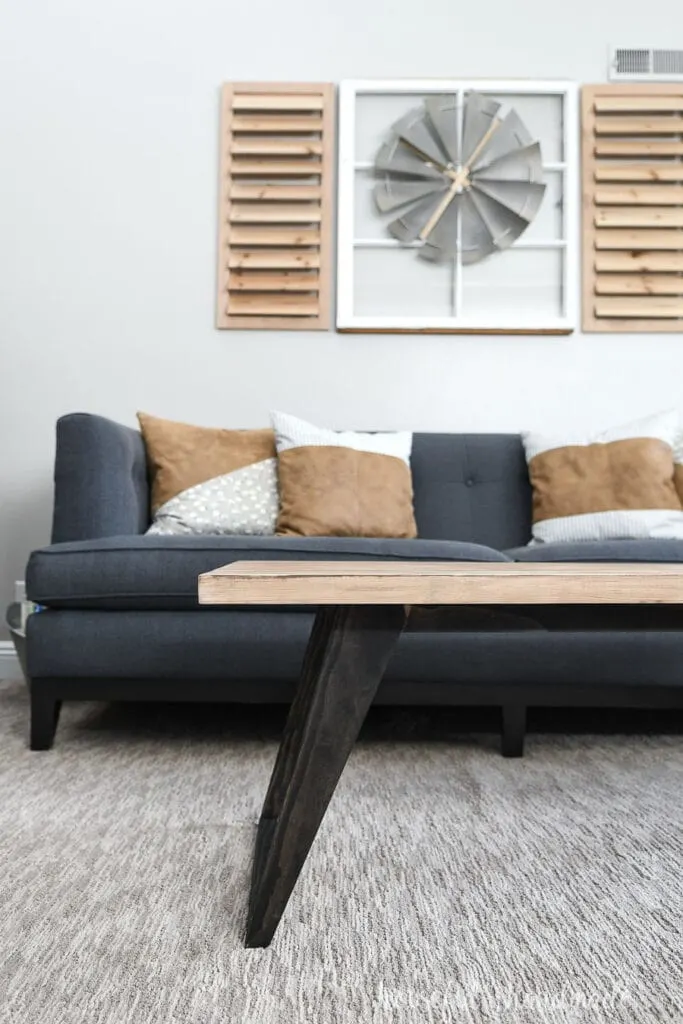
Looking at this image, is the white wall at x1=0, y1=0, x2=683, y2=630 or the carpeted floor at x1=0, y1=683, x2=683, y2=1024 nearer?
the carpeted floor at x1=0, y1=683, x2=683, y2=1024

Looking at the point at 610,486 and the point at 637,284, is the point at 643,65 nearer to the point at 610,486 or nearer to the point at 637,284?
the point at 637,284

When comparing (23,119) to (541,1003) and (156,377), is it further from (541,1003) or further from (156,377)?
(541,1003)

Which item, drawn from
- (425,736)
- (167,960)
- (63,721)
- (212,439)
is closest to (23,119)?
(212,439)

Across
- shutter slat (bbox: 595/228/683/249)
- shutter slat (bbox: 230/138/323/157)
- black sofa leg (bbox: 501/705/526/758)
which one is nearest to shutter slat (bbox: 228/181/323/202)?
shutter slat (bbox: 230/138/323/157)

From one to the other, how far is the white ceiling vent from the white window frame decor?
0.62 ft

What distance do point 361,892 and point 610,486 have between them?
1.53m

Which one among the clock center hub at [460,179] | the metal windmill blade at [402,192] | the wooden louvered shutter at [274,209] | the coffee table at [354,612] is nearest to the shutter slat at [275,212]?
the wooden louvered shutter at [274,209]

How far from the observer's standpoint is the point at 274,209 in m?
2.83

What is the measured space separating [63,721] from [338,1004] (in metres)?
1.47

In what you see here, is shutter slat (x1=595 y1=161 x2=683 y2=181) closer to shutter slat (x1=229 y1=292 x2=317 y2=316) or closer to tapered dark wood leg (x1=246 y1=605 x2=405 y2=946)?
shutter slat (x1=229 y1=292 x2=317 y2=316)

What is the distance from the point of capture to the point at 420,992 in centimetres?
83

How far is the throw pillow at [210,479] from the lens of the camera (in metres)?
2.28

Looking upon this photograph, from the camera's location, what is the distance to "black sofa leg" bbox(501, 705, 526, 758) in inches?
70.2

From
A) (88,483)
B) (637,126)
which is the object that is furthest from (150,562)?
(637,126)
